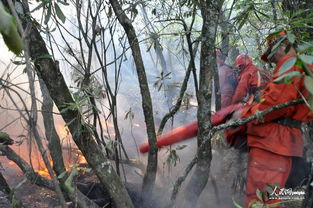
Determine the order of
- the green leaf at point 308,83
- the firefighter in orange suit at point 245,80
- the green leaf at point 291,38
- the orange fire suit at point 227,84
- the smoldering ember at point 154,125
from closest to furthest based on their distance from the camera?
1. the green leaf at point 308,83
2. the green leaf at point 291,38
3. the smoldering ember at point 154,125
4. the firefighter in orange suit at point 245,80
5. the orange fire suit at point 227,84

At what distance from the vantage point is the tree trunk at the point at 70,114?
6.44 ft

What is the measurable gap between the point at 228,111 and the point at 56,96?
6.30 feet

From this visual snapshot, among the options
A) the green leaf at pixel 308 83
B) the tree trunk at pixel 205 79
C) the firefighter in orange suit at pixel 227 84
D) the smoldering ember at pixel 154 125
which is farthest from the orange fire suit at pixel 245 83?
the green leaf at pixel 308 83

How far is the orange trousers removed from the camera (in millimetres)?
2674

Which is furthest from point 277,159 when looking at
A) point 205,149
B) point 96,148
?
point 96,148

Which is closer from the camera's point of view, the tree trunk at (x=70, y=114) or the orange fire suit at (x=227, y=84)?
the tree trunk at (x=70, y=114)

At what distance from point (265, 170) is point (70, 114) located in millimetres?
1826

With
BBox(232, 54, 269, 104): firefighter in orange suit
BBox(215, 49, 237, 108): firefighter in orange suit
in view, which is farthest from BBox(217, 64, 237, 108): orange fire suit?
BBox(232, 54, 269, 104): firefighter in orange suit

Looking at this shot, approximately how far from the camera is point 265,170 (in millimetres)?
2713

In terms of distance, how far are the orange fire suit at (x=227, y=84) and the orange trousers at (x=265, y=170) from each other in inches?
103

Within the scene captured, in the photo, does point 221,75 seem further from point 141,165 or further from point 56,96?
point 56,96

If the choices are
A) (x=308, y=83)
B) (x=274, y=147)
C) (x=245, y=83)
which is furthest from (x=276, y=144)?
(x=245, y=83)

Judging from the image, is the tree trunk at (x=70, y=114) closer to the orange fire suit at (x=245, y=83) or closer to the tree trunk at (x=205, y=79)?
the tree trunk at (x=205, y=79)

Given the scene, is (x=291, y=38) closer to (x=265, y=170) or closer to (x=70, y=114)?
(x=70, y=114)
